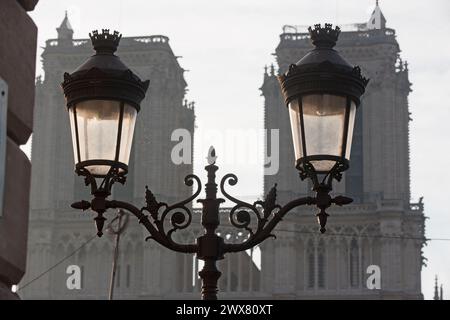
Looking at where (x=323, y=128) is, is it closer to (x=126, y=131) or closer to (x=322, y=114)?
(x=322, y=114)

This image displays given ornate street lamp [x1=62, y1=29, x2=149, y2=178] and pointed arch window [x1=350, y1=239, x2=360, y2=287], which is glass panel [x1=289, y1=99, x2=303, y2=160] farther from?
pointed arch window [x1=350, y1=239, x2=360, y2=287]

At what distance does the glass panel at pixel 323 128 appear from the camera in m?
9.24

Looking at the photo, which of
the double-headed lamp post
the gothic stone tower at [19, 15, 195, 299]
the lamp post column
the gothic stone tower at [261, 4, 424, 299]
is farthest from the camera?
the gothic stone tower at [19, 15, 195, 299]

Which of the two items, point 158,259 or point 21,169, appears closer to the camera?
point 21,169

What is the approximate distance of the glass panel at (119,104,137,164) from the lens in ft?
30.3

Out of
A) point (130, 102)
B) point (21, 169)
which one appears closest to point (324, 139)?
point (130, 102)

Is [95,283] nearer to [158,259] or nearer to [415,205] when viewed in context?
[158,259]

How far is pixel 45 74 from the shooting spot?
75500 mm

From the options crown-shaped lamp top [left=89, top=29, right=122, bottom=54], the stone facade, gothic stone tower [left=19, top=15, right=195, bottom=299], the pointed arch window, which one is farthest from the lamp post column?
gothic stone tower [left=19, top=15, right=195, bottom=299]

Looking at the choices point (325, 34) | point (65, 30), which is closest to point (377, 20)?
point (65, 30)

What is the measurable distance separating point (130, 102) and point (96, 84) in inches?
10.1

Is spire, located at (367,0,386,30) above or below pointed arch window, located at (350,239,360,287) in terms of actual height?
above

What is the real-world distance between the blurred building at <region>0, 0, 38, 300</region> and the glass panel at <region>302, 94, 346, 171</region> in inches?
79.1

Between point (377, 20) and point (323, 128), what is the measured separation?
68.2 meters
